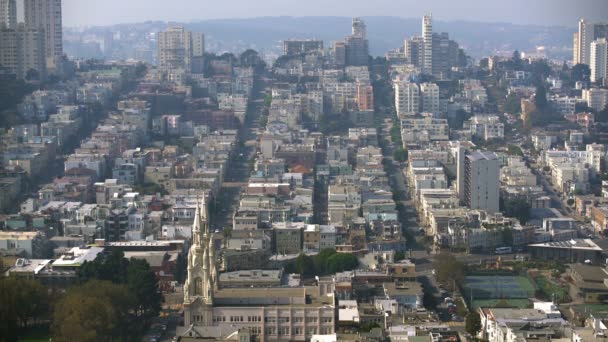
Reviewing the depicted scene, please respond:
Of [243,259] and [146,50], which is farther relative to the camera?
[146,50]

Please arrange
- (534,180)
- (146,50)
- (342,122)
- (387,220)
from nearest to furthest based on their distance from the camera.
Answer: (387,220), (534,180), (342,122), (146,50)

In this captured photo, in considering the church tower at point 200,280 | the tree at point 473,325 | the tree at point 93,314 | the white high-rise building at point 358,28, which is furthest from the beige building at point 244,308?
the white high-rise building at point 358,28

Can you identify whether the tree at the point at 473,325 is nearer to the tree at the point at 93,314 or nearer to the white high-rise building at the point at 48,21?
the tree at the point at 93,314

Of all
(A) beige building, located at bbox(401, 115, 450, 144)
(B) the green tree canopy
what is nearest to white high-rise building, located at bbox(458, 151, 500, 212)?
(A) beige building, located at bbox(401, 115, 450, 144)

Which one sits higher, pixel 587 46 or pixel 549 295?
pixel 587 46

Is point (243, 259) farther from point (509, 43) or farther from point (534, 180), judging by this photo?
point (509, 43)

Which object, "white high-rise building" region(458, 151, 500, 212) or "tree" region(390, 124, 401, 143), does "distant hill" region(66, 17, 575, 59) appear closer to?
"tree" region(390, 124, 401, 143)

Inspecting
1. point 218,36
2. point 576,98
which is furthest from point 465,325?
point 218,36
